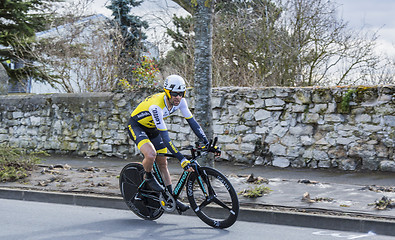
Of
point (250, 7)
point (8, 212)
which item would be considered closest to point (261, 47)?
point (250, 7)

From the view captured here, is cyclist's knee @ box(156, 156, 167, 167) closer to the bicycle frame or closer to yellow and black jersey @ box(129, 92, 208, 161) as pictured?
the bicycle frame

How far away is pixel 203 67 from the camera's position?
28.8 feet

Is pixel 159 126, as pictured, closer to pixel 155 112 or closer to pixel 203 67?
pixel 155 112

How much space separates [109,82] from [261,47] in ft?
17.0

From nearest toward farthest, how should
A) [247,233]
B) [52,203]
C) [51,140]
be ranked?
[247,233] < [52,203] < [51,140]

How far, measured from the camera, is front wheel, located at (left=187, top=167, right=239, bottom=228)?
609 centimetres

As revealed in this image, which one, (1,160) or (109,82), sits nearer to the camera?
(1,160)

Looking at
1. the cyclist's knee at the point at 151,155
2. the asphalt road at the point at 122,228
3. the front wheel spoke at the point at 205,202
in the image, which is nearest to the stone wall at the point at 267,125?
the asphalt road at the point at 122,228

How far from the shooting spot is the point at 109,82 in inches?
663

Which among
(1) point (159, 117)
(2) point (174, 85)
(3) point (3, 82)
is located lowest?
(1) point (159, 117)

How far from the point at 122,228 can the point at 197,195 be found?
105cm

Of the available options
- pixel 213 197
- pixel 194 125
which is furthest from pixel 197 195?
pixel 194 125

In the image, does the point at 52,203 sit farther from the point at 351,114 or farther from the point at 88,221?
the point at 351,114

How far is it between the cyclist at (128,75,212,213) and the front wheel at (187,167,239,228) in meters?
0.21
